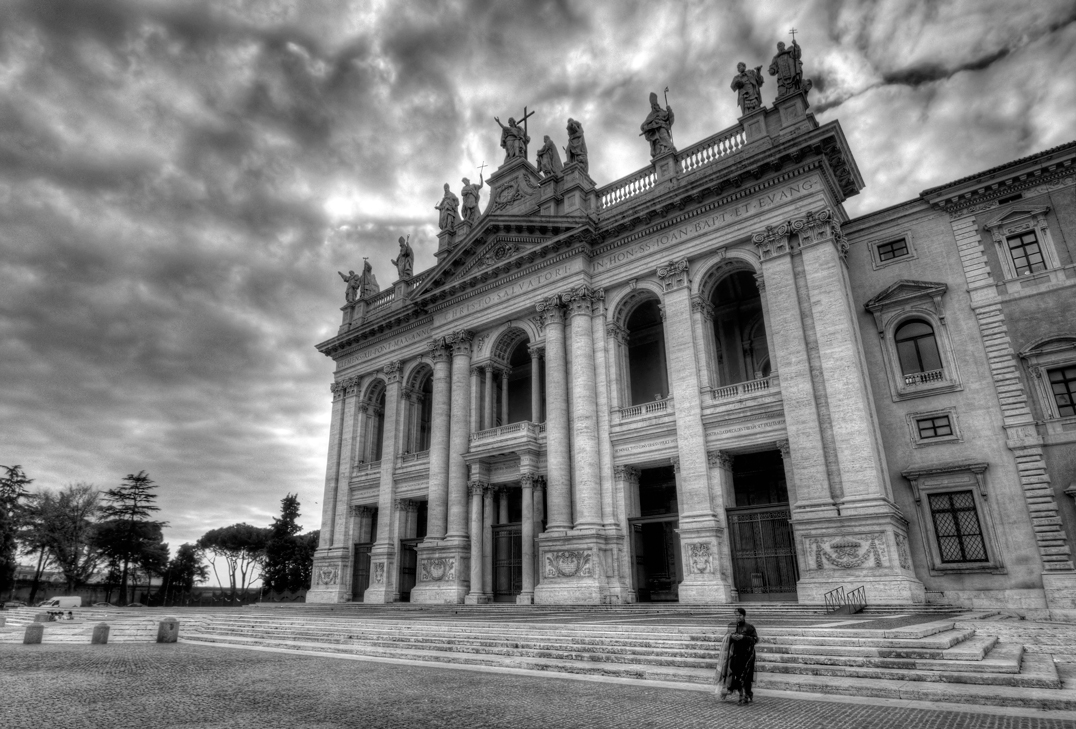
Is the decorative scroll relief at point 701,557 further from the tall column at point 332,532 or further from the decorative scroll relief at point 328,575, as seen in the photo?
the decorative scroll relief at point 328,575

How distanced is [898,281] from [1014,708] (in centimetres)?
1894

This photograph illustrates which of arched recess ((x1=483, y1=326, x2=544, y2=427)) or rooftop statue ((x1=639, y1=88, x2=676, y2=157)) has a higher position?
rooftop statue ((x1=639, y1=88, x2=676, y2=157))

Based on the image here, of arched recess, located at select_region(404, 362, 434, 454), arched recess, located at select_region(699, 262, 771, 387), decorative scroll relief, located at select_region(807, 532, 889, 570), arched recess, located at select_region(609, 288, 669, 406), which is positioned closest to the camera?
decorative scroll relief, located at select_region(807, 532, 889, 570)

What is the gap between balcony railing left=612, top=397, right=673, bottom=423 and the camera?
80.1 ft

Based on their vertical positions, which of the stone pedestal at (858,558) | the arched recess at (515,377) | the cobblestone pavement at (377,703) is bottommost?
the cobblestone pavement at (377,703)

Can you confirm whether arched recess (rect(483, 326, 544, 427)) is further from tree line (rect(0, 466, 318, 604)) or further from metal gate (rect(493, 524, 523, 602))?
tree line (rect(0, 466, 318, 604))

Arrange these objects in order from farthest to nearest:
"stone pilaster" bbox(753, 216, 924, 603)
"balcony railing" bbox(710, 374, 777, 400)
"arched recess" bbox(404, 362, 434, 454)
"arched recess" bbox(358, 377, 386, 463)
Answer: "arched recess" bbox(358, 377, 386, 463) < "arched recess" bbox(404, 362, 434, 454) < "balcony railing" bbox(710, 374, 777, 400) < "stone pilaster" bbox(753, 216, 924, 603)

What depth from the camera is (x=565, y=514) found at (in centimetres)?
2466

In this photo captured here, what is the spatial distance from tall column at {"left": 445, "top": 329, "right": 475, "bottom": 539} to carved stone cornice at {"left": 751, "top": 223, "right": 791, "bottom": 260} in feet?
46.0

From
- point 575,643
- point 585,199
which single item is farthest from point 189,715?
point 585,199

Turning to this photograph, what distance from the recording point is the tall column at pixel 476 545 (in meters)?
26.8

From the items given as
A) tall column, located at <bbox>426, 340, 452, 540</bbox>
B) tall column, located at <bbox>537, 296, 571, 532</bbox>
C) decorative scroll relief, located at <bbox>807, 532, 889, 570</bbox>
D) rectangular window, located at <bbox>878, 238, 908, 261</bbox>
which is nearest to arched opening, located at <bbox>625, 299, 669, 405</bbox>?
tall column, located at <bbox>537, 296, 571, 532</bbox>

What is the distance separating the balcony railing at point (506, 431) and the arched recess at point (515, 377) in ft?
1.94

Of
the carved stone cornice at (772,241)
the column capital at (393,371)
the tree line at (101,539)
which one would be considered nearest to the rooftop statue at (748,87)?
the carved stone cornice at (772,241)
